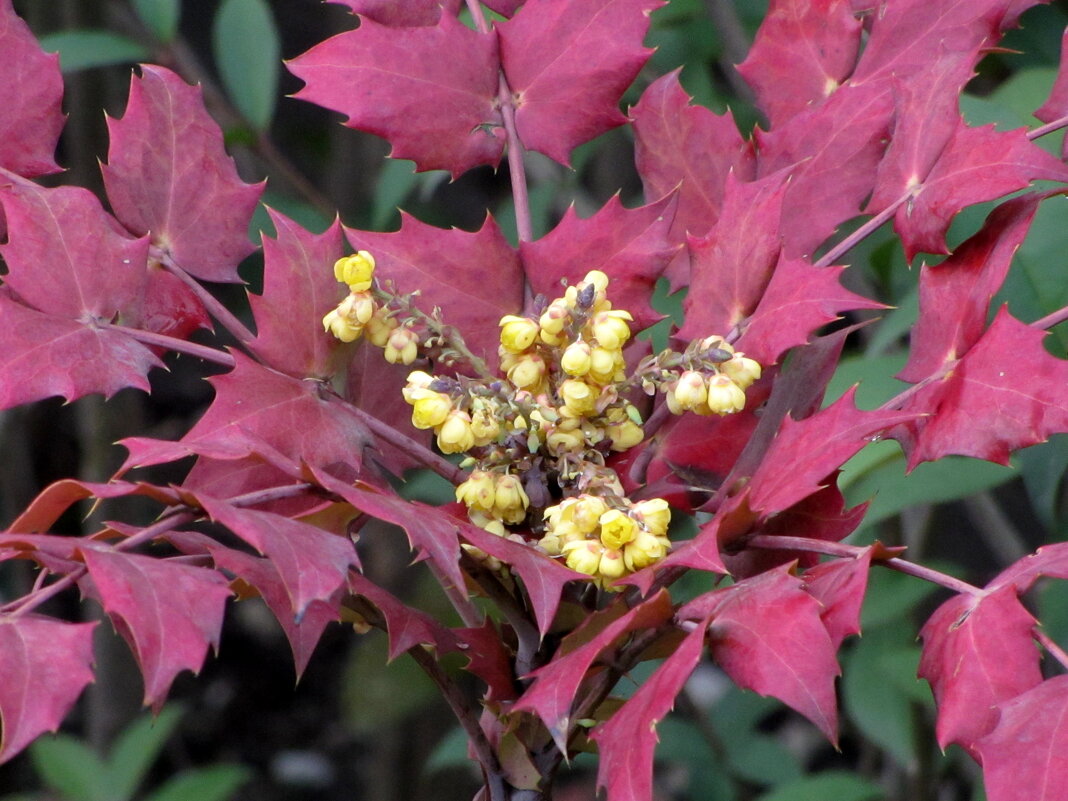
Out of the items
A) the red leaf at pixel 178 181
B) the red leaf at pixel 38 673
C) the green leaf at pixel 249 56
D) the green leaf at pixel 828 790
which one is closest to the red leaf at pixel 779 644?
the red leaf at pixel 38 673

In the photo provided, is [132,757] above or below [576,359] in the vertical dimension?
below

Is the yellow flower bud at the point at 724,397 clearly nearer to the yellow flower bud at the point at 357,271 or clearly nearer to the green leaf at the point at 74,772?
the yellow flower bud at the point at 357,271

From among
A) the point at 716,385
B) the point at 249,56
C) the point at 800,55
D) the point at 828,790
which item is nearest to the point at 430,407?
the point at 716,385

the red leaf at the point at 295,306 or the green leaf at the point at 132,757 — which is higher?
the red leaf at the point at 295,306

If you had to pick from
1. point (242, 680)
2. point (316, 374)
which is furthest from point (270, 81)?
point (242, 680)

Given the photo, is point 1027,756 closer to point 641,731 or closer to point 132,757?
point 641,731

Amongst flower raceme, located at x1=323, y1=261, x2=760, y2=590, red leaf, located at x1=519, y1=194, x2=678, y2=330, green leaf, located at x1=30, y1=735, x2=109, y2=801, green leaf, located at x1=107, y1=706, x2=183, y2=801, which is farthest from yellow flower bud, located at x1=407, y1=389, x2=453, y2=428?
green leaf, located at x1=30, y1=735, x2=109, y2=801
